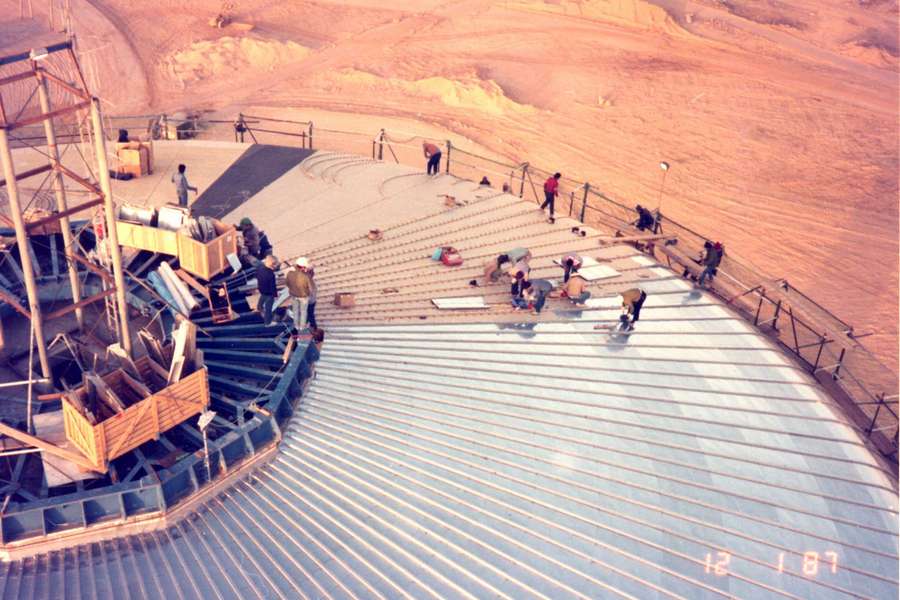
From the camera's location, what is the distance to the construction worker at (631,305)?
104 feet

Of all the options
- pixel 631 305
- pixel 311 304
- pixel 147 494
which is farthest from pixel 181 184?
pixel 631 305

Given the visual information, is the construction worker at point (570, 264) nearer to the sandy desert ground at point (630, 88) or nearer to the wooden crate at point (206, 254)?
the wooden crate at point (206, 254)

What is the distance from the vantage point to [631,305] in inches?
1249

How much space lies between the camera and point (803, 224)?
2117 inches

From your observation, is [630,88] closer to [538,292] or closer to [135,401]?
[538,292]

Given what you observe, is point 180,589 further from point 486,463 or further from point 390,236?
point 390,236

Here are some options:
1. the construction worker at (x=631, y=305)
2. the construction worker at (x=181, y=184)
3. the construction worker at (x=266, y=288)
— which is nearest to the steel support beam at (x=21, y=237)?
the construction worker at (x=266, y=288)

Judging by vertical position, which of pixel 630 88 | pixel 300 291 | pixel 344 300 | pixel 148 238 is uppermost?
pixel 630 88

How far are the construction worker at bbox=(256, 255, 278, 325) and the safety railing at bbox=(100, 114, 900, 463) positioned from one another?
1451cm

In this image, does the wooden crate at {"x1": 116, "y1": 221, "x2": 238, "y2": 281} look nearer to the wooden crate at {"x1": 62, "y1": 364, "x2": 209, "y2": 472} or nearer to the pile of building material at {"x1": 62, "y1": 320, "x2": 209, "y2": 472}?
the pile of building material at {"x1": 62, "y1": 320, "x2": 209, "y2": 472}

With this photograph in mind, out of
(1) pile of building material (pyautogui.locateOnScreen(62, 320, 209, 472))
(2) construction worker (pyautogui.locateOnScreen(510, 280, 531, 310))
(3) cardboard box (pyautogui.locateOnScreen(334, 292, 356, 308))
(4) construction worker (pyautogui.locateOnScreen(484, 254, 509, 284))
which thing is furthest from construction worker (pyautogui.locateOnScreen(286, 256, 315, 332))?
(4) construction worker (pyautogui.locateOnScreen(484, 254, 509, 284))

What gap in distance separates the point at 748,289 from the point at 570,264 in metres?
14.4

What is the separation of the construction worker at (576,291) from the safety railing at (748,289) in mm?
5578


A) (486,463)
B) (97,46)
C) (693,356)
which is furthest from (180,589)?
(97,46)
